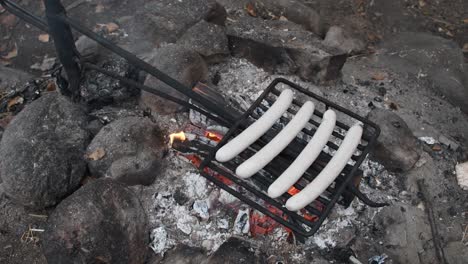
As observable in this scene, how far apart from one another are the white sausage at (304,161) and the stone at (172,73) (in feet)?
3.83

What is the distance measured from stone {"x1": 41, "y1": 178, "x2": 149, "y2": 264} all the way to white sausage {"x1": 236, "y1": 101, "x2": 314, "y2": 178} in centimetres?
85

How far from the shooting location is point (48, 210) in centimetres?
327

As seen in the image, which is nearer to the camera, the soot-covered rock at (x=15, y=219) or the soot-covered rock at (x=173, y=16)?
the soot-covered rock at (x=15, y=219)

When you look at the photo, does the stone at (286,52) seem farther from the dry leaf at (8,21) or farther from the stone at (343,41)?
the dry leaf at (8,21)

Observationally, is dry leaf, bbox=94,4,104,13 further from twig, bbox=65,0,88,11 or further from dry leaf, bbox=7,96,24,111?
dry leaf, bbox=7,96,24,111

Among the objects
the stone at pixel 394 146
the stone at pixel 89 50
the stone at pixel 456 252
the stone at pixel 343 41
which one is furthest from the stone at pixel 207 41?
the stone at pixel 456 252

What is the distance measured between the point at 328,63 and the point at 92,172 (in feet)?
7.24

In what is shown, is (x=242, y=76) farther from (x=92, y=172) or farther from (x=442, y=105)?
(x=442, y=105)

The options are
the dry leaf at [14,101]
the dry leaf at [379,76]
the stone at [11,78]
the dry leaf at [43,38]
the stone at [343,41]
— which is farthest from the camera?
the dry leaf at [43,38]

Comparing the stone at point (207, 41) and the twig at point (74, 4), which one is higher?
the stone at point (207, 41)

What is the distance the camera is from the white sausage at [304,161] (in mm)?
2539

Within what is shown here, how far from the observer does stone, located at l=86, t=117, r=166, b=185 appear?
3119 millimetres

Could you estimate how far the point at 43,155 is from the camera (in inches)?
120

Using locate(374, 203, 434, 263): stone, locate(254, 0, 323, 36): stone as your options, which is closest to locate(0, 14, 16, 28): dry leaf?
locate(254, 0, 323, 36): stone
